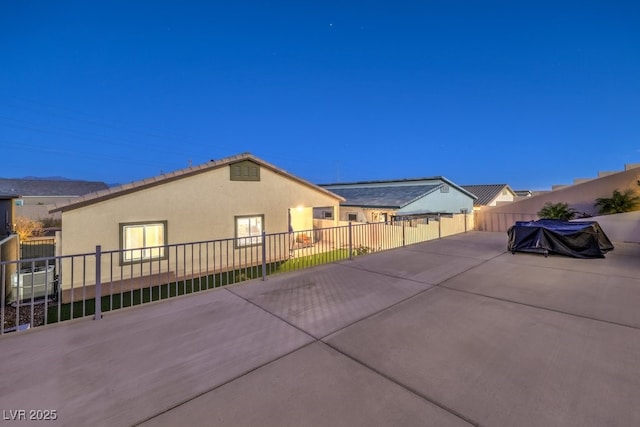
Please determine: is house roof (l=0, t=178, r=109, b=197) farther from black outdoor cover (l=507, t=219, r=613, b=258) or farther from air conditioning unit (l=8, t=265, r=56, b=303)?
black outdoor cover (l=507, t=219, r=613, b=258)

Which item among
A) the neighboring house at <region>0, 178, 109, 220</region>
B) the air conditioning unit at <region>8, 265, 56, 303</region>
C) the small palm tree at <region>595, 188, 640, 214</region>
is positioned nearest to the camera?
the air conditioning unit at <region>8, 265, 56, 303</region>

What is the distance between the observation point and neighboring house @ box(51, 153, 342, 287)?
690cm

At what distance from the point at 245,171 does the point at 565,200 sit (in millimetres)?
15658

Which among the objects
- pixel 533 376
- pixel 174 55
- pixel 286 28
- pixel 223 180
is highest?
pixel 174 55

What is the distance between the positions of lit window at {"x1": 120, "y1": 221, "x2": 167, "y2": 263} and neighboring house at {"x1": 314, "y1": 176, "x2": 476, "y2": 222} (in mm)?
8655

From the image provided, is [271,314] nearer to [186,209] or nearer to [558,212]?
[186,209]

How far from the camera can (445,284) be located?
5.02 metres

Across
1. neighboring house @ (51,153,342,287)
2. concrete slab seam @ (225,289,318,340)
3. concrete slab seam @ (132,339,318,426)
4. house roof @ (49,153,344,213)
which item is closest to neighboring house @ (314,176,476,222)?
neighboring house @ (51,153,342,287)

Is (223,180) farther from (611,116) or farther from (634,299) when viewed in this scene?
(611,116)

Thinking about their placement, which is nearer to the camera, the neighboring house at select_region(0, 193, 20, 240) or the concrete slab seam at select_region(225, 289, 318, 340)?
the concrete slab seam at select_region(225, 289, 318, 340)

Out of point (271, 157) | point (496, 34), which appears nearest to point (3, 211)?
point (496, 34)

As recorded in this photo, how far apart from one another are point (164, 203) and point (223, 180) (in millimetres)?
1989

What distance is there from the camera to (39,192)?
81.8 feet

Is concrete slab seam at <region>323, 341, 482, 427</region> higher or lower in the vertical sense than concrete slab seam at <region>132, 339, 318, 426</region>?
lower
